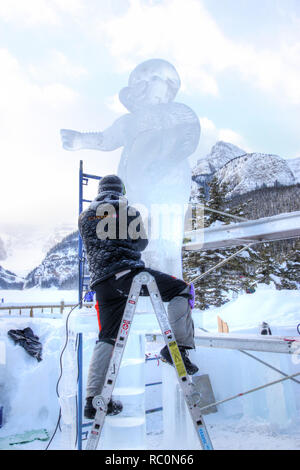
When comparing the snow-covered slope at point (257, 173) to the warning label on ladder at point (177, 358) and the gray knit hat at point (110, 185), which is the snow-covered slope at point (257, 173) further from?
the warning label on ladder at point (177, 358)

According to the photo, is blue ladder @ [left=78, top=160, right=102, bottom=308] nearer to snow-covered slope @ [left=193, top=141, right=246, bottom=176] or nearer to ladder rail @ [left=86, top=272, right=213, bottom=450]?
ladder rail @ [left=86, top=272, right=213, bottom=450]

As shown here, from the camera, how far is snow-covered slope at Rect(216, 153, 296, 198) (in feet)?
99.8

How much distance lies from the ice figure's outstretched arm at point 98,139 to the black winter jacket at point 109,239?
1.66 m

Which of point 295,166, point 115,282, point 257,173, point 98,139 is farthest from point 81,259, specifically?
point 295,166

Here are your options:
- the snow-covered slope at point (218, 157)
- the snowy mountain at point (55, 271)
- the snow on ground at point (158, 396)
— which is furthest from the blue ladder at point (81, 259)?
the snow-covered slope at point (218, 157)

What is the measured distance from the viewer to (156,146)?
3.56 m

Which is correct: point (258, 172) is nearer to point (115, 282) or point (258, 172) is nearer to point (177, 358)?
point (115, 282)

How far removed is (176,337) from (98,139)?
2.57 m

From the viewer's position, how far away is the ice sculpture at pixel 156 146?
353 cm

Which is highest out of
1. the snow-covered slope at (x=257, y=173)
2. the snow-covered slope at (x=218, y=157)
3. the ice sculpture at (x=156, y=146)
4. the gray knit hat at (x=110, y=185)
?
the snow-covered slope at (x=218, y=157)

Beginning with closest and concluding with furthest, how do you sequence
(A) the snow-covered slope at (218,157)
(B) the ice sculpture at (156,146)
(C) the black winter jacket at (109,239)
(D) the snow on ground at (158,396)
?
(C) the black winter jacket at (109,239) → (B) the ice sculpture at (156,146) → (D) the snow on ground at (158,396) → (A) the snow-covered slope at (218,157)

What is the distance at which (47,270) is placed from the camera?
23.5 metres

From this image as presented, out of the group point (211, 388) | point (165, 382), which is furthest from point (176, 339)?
point (211, 388)

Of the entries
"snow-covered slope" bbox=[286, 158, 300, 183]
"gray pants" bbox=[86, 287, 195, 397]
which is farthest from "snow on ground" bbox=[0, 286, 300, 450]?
"snow-covered slope" bbox=[286, 158, 300, 183]
